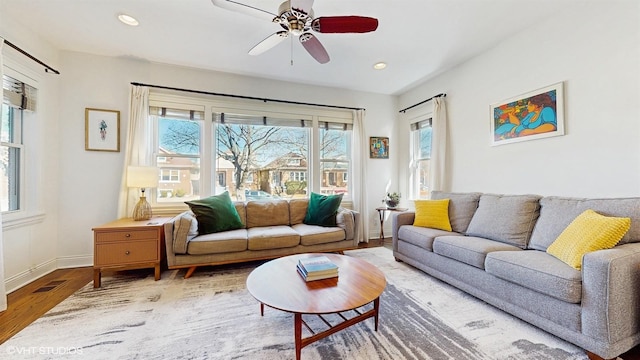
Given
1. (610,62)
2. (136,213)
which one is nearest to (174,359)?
(136,213)

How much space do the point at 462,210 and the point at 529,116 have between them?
3.88ft

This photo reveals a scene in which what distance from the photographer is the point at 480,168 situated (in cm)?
308

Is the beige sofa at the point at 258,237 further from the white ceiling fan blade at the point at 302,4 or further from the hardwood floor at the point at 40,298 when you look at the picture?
the white ceiling fan blade at the point at 302,4

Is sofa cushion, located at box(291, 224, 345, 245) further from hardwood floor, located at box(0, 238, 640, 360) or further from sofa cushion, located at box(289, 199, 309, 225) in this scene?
hardwood floor, located at box(0, 238, 640, 360)

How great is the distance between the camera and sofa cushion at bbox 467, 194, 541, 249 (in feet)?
7.32

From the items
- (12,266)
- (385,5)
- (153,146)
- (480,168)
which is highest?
(385,5)

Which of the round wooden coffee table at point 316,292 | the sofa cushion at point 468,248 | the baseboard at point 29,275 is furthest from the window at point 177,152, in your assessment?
the sofa cushion at point 468,248

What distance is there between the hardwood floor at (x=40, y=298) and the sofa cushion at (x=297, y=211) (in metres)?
2.29

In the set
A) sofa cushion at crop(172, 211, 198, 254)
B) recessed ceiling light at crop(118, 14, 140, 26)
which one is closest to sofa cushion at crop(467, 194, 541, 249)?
sofa cushion at crop(172, 211, 198, 254)

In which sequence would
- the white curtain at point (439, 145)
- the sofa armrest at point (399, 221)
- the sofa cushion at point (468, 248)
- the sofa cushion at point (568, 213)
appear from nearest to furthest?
the sofa cushion at point (568, 213), the sofa cushion at point (468, 248), the sofa armrest at point (399, 221), the white curtain at point (439, 145)

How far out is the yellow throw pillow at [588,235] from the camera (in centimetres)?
157

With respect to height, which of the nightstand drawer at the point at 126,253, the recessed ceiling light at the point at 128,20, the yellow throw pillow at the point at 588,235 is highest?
the recessed ceiling light at the point at 128,20

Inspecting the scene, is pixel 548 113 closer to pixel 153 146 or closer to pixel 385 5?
pixel 385 5

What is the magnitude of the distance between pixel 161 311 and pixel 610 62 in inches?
165
